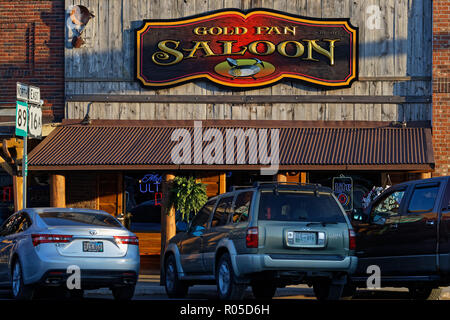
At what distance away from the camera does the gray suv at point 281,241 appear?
11930mm

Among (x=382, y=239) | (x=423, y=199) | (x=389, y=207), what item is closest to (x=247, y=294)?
(x=389, y=207)

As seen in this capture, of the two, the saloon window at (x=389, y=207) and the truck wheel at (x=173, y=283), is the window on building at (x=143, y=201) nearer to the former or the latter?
the truck wheel at (x=173, y=283)

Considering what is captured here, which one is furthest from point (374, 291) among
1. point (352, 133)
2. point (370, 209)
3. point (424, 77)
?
point (424, 77)

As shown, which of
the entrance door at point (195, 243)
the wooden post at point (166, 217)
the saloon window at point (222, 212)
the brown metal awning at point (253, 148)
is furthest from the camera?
the brown metal awning at point (253, 148)

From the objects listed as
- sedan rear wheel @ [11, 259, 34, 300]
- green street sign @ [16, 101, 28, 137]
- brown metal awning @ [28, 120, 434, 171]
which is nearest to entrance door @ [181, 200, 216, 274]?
sedan rear wheel @ [11, 259, 34, 300]

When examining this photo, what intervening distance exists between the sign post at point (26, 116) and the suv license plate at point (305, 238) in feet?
19.6

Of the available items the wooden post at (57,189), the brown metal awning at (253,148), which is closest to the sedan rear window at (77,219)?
the brown metal awning at (253,148)

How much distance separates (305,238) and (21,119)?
6.72 meters

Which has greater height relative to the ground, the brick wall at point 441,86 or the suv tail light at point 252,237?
the brick wall at point 441,86

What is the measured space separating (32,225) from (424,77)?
1208cm

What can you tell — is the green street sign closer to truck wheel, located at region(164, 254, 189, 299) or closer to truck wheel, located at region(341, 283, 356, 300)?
truck wheel, located at region(164, 254, 189, 299)

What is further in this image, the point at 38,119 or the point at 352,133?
the point at 352,133

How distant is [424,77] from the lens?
2147cm
